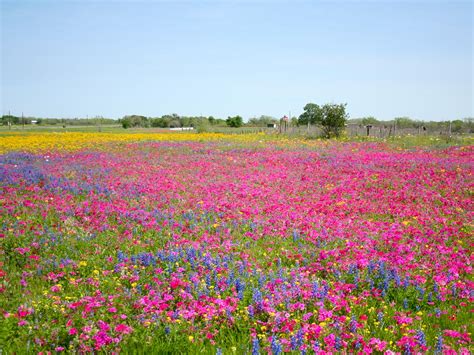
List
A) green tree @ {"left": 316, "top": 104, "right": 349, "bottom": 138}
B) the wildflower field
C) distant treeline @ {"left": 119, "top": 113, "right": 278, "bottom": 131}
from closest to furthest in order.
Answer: the wildflower field
green tree @ {"left": 316, "top": 104, "right": 349, "bottom": 138}
distant treeline @ {"left": 119, "top": 113, "right": 278, "bottom": 131}

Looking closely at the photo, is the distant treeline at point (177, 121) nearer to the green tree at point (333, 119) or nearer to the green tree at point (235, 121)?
the green tree at point (235, 121)

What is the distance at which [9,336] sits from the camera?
14.8ft

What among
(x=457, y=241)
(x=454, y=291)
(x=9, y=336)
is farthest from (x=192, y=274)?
(x=457, y=241)

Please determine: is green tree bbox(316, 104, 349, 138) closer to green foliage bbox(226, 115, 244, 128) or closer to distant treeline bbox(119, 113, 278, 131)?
green foliage bbox(226, 115, 244, 128)

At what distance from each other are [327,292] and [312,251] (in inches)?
75.1

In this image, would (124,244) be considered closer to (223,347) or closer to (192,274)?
(192,274)

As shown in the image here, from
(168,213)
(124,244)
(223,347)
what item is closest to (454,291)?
(223,347)

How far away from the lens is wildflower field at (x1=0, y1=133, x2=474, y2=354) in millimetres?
4445

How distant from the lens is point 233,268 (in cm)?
634

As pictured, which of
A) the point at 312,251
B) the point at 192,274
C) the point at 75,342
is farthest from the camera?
the point at 312,251

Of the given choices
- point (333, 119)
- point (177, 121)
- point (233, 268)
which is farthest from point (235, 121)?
point (233, 268)

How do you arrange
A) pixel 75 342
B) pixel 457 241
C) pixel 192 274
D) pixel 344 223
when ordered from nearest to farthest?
pixel 75 342 < pixel 192 274 < pixel 457 241 < pixel 344 223

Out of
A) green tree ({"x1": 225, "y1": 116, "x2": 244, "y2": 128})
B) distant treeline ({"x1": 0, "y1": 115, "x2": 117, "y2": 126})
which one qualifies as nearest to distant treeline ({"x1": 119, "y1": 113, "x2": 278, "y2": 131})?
green tree ({"x1": 225, "y1": 116, "x2": 244, "y2": 128})

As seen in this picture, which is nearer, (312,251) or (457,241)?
(312,251)
